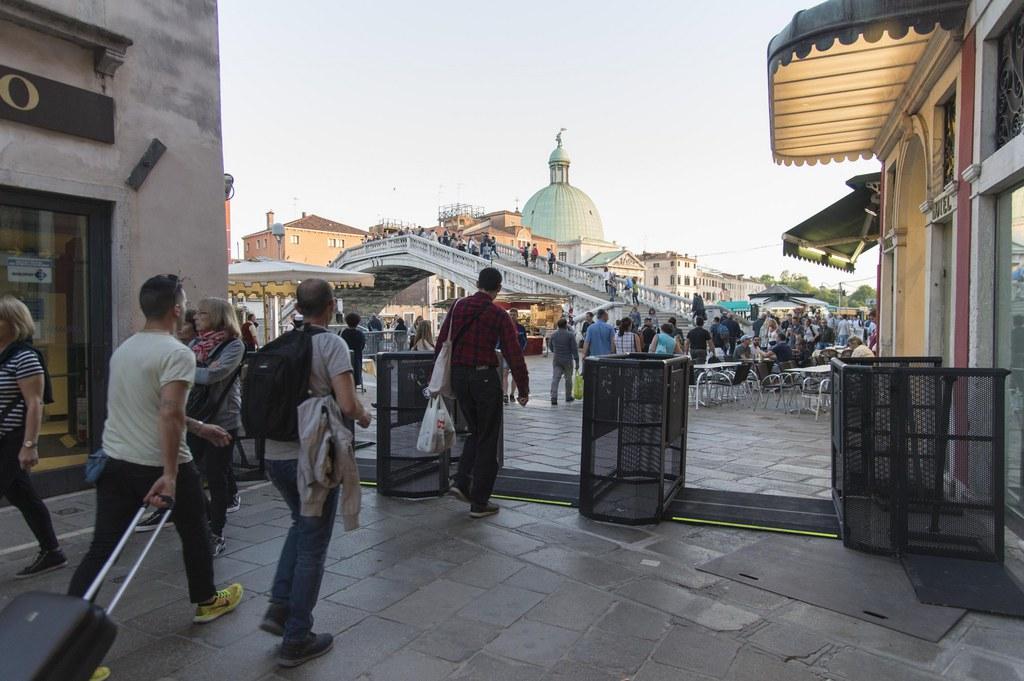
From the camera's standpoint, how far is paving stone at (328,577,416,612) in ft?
11.5

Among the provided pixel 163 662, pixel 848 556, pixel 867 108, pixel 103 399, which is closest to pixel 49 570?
pixel 163 662

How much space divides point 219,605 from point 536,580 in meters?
1.58

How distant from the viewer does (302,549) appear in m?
2.92

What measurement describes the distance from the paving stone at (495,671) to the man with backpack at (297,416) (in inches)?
24.4

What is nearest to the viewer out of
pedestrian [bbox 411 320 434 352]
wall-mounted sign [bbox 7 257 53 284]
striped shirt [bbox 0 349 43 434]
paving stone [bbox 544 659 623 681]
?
paving stone [bbox 544 659 623 681]

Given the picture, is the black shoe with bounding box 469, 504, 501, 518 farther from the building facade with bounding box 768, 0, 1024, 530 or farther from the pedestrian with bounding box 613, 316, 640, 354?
the pedestrian with bounding box 613, 316, 640, 354

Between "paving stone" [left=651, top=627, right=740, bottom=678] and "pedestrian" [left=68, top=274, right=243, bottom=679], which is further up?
"pedestrian" [left=68, top=274, right=243, bottom=679]

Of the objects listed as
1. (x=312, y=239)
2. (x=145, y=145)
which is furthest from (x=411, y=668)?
(x=312, y=239)

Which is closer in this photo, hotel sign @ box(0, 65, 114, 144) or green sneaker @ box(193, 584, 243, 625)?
green sneaker @ box(193, 584, 243, 625)

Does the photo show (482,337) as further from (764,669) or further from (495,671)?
(764,669)

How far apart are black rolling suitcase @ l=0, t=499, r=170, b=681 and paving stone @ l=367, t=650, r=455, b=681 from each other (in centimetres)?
116

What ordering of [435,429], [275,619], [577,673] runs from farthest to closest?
[435,429]
[275,619]
[577,673]

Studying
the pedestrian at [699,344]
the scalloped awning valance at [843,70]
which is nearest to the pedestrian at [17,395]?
the scalloped awning valance at [843,70]

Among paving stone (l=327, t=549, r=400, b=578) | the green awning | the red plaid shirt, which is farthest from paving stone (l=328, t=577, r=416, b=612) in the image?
the green awning
